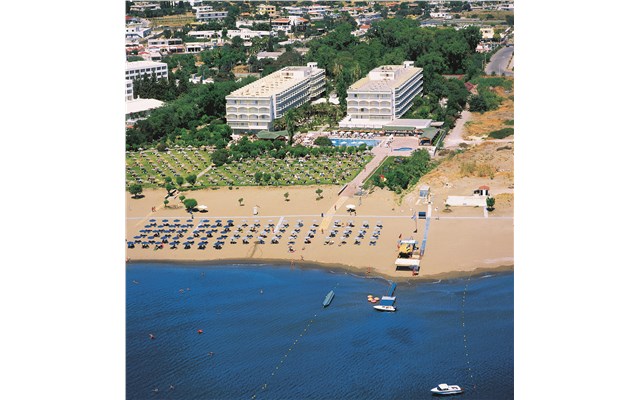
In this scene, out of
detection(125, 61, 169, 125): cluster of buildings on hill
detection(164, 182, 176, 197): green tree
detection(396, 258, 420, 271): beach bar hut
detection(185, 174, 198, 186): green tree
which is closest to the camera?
detection(396, 258, 420, 271): beach bar hut

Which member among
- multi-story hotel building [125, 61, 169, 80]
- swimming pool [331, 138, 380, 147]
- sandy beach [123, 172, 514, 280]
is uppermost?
multi-story hotel building [125, 61, 169, 80]

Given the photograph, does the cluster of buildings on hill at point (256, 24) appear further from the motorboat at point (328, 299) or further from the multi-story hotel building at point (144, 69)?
the motorboat at point (328, 299)

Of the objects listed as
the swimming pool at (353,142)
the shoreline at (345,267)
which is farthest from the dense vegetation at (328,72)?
the shoreline at (345,267)

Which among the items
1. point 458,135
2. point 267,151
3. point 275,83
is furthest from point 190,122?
point 458,135

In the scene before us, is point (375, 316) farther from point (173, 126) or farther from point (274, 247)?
point (173, 126)

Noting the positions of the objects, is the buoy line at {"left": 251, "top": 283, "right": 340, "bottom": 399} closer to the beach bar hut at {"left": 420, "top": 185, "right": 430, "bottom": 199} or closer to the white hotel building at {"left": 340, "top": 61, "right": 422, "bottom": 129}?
the beach bar hut at {"left": 420, "top": 185, "right": 430, "bottom": 199}

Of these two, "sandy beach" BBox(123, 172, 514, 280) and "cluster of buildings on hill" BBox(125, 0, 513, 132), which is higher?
"cluster of buildings on hill" BBox(125, 0, 513, 132)

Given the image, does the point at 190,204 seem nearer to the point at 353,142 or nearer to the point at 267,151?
the point at 267,151

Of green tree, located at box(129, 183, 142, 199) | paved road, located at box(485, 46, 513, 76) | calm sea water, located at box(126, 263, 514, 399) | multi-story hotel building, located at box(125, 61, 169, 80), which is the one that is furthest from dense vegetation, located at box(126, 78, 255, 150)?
paved road, located at box(485, 46, 513, 76)
